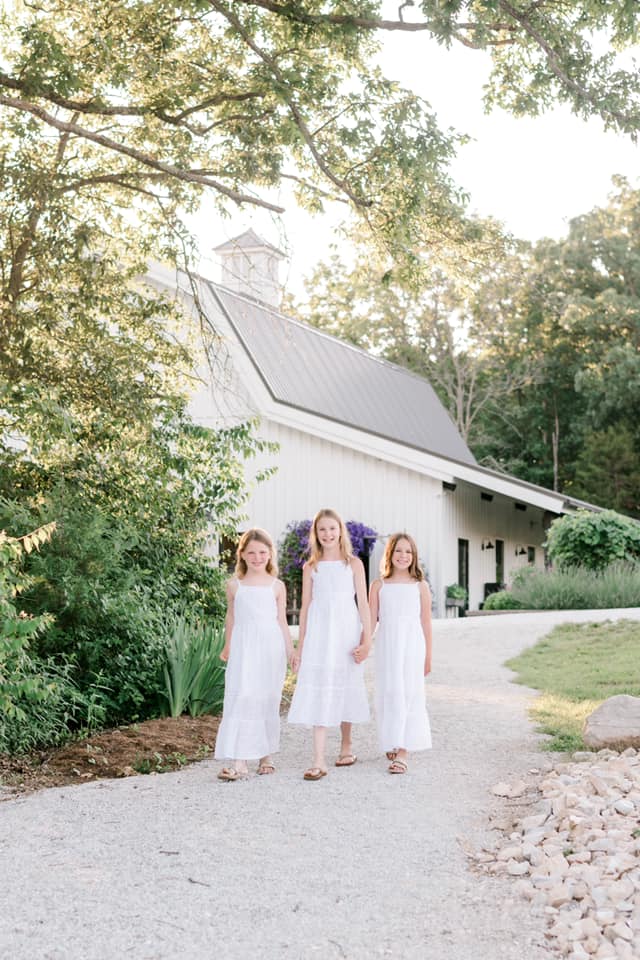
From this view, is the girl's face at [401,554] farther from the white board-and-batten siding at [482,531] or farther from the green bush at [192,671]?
the white board-and-batten siding at [482,531]

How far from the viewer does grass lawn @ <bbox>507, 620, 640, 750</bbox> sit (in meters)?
8.63

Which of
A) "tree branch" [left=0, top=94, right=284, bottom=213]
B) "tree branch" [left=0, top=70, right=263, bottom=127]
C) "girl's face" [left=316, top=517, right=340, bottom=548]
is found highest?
"tree branch" [left=0, top=70, right=263, bottom=127]

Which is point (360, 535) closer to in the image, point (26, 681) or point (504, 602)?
point (504, 602)

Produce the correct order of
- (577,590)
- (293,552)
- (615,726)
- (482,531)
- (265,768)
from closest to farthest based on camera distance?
(265,768), (615,726), (577,590), (293,552), (482,531)

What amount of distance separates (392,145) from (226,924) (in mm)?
7022

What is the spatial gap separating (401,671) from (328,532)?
1.05 m

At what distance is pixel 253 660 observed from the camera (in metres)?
7.11

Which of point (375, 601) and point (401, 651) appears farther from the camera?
point (375, 601)

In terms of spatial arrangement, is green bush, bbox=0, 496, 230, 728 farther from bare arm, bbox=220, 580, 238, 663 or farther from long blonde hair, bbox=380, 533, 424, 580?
long blonde hair, bbox=380, 533, 424, 580

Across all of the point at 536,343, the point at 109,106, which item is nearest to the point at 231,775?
the point at 109,106

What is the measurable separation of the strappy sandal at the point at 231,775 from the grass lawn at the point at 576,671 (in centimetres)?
223

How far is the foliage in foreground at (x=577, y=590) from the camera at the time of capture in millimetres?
18359

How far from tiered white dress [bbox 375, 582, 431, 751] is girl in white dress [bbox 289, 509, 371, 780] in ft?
0.51

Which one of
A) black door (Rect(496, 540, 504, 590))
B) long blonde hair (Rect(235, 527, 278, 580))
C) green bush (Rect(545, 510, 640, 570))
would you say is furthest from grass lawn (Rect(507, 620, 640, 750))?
black door (Rect(496, 540, 504, 590))
